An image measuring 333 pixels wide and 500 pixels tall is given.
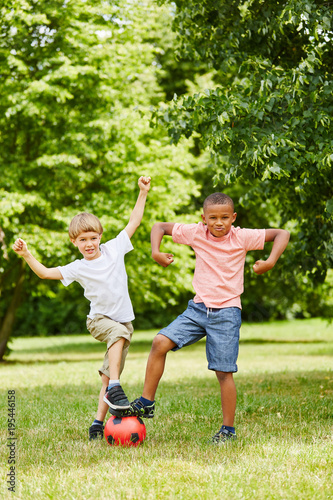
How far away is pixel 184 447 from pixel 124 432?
47cm

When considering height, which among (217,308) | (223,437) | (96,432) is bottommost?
(96,432)

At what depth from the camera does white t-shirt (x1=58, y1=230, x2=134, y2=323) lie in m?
4.87

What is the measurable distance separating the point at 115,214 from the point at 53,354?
702cm

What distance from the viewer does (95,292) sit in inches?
193

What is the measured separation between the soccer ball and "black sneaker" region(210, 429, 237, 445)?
0.57 m

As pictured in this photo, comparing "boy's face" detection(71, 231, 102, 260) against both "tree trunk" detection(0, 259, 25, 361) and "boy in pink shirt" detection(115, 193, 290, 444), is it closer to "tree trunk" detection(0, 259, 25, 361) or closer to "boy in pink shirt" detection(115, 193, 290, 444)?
"boy in pink shirt" detection(115, 193, 290, 444)

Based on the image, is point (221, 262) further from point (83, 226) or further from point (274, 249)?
point (83, 226)

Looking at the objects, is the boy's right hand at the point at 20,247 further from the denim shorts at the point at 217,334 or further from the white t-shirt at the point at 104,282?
the denim shorts at the point at 217,334

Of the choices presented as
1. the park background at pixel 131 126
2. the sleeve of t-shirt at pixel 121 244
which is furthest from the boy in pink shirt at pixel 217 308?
the park background at pixel 131 126

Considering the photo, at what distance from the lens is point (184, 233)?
16.3ft

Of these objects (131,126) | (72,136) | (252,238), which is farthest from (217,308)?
(131,126)

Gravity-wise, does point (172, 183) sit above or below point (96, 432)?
above

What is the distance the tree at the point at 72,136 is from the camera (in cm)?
1333

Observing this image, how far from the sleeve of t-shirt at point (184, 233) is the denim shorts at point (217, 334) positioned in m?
0.58
